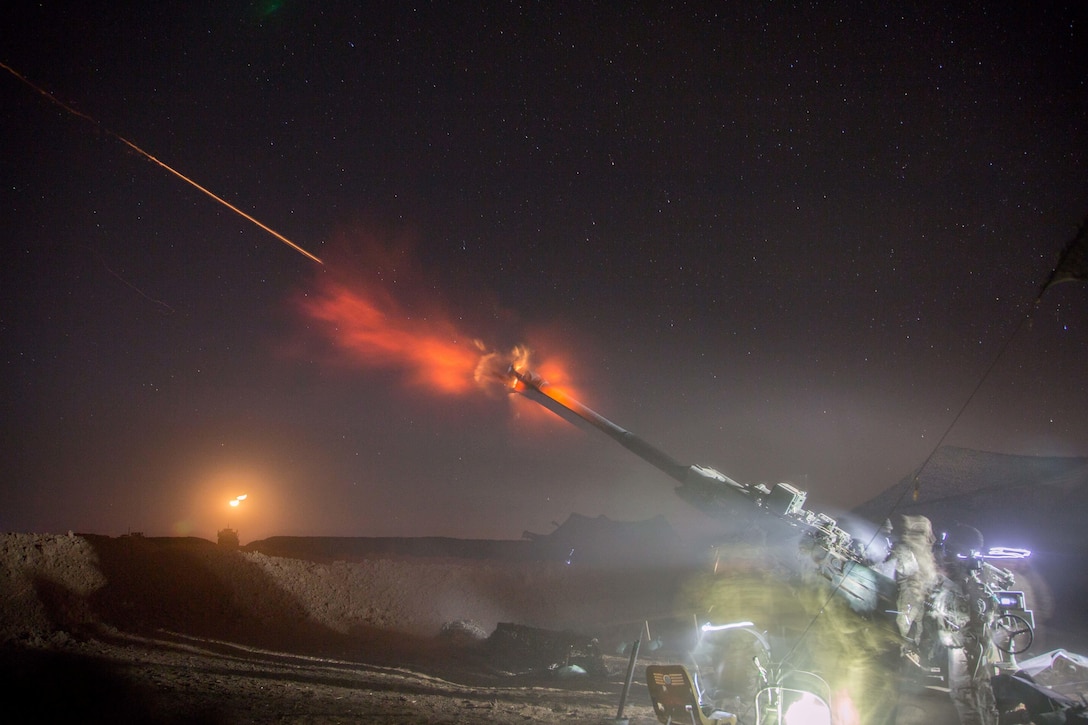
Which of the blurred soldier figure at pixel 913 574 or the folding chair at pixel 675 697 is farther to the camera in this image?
the blurred soldier figure at pixel 913 574

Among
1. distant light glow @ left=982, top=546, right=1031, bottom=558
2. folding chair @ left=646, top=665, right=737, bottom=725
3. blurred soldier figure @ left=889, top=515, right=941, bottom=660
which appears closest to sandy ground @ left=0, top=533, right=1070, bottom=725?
blurred soldier figure @ left=889, top=515, right=941, bottom=660

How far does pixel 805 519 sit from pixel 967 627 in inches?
171

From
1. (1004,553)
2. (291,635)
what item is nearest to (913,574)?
(1004,553)

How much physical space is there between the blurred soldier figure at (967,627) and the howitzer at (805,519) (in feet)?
5.60

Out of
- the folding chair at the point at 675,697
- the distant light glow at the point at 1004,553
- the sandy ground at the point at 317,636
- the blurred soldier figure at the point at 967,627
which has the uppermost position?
the distant light glow at the point at 1004,553

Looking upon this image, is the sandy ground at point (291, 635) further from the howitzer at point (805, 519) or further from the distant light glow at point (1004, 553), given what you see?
the distant light glow at point (1004, 553)

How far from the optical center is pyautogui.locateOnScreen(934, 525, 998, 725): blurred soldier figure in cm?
1275

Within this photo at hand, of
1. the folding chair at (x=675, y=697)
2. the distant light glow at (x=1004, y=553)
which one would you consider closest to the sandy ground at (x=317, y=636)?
the distant light glow at (x=1004, y=553)

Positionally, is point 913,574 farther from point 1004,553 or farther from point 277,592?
point 277,592

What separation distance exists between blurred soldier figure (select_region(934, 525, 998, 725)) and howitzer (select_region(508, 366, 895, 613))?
1.71 metres

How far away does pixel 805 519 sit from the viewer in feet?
46.1

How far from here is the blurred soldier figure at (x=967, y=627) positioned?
1275 centimetres

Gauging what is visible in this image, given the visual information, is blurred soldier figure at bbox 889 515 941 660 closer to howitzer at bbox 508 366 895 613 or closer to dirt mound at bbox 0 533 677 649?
howitzer at bbox 508 366 895 613

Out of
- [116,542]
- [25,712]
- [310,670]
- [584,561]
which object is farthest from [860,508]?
[25,712]
